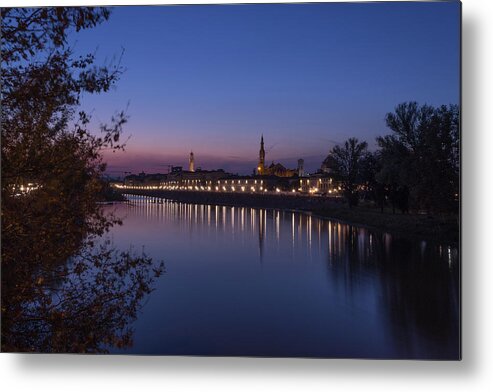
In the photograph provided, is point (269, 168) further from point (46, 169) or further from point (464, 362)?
point (464, 362)

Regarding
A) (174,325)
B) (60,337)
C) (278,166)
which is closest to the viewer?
(60,337)

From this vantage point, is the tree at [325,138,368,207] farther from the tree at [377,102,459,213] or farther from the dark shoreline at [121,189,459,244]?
the dark shoreline at [121,189,459,244]

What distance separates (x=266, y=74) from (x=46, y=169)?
208cm

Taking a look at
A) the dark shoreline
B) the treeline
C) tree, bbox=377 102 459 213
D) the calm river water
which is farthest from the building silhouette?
the dark shoreline

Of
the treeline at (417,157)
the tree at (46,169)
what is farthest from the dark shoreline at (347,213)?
the tree at (46,169)

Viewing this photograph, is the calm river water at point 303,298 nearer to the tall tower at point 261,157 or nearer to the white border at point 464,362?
the white border at point 464,362

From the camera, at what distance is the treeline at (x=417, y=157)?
148 inches

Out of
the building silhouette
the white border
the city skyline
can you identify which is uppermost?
the city skyline

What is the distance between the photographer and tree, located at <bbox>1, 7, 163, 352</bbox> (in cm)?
327

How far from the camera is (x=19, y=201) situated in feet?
11.1

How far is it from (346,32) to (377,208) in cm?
354

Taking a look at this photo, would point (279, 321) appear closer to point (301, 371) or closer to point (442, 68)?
point (301, 371)

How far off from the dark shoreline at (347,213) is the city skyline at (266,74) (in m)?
0.93

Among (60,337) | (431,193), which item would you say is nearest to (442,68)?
(431,193)
